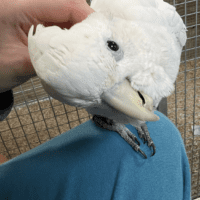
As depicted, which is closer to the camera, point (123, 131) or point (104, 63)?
point (104, 63)

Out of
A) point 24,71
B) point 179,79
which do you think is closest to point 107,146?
point 24,71

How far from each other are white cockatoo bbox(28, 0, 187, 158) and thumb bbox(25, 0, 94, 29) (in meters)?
0.05

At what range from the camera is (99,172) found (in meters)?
0.55

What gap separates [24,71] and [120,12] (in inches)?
8.4

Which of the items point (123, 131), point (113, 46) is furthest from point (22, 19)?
point (123, 131)

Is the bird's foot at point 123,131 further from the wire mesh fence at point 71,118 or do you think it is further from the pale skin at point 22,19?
the wire mesh fence at point 71,118

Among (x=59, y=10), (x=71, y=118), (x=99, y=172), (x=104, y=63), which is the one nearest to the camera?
(x=104, y=63)

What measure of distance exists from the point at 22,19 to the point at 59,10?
77 mm

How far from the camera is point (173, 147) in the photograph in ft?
1.95

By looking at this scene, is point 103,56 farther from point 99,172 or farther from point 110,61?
point 99,172

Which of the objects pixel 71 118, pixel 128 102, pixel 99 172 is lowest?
pixel 71 118

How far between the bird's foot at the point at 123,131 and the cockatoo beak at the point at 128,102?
283 mm

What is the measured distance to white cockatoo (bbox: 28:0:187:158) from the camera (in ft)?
0.91

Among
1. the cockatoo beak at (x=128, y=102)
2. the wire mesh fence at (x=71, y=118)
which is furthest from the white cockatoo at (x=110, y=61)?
the wire mesh fence at (x=71, y=118)
